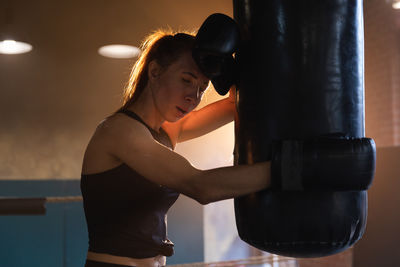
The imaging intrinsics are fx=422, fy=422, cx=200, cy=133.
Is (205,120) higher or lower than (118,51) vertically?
A: lower

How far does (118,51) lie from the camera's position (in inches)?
163

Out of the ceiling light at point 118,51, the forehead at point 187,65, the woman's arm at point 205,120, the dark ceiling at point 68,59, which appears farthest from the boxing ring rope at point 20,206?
the ceiling light at point 118,51

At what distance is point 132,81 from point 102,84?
8.58 feet

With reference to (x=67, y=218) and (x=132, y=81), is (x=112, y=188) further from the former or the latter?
(x=67, y=218)

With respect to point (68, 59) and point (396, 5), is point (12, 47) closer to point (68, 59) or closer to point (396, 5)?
point (68, 59)

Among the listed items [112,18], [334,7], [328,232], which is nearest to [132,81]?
[334,7]

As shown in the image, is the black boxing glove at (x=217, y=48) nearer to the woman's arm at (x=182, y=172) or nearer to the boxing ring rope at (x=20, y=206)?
the woman's arm at (x=182, y=172)

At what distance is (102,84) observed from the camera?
4074 millimetres

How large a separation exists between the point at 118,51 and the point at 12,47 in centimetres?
95

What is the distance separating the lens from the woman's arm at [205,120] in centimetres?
181

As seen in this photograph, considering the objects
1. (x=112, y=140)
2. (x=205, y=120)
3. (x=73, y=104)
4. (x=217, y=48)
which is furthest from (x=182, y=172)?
(x=73, y=104)

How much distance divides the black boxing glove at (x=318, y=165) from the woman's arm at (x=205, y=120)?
0.68 meters

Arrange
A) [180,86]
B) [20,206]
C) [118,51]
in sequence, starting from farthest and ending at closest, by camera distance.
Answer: [118,51], [20,206], [180,86]

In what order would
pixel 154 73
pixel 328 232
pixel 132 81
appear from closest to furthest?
pixel 328 232 < pixel 154 73 < pixel 132 81
